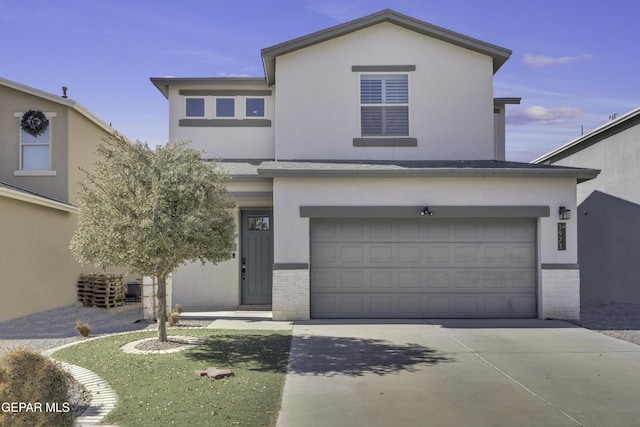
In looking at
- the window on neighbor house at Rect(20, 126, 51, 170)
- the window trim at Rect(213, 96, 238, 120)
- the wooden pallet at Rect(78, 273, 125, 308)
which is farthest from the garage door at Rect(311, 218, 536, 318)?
the window on neighbor house at Rect(20, 126, 51, 170)

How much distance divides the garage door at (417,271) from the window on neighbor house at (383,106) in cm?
310

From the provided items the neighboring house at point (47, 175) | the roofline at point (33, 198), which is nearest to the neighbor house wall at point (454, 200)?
the roofline at point (33, 198)

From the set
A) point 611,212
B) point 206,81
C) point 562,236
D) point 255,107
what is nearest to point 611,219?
point 611,212

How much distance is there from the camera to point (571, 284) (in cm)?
1350

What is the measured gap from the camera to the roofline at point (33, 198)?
13.5 metres

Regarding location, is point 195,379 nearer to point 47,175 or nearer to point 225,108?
point 225,108

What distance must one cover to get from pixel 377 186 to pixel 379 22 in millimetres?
5199

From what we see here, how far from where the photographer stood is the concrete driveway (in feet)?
21.3

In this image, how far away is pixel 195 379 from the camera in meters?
7.86

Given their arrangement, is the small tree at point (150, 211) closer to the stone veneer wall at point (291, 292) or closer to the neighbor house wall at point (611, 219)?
the stone veneer wall at point (291, 292)

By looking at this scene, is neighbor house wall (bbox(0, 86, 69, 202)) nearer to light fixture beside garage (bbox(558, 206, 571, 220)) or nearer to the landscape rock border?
the landscape rock border

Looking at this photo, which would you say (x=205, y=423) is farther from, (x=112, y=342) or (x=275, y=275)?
(x=275, y=275)

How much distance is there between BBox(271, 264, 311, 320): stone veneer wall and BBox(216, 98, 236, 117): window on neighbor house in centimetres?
595

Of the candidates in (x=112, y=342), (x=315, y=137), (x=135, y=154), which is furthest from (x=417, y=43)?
(x=112, y=342)
